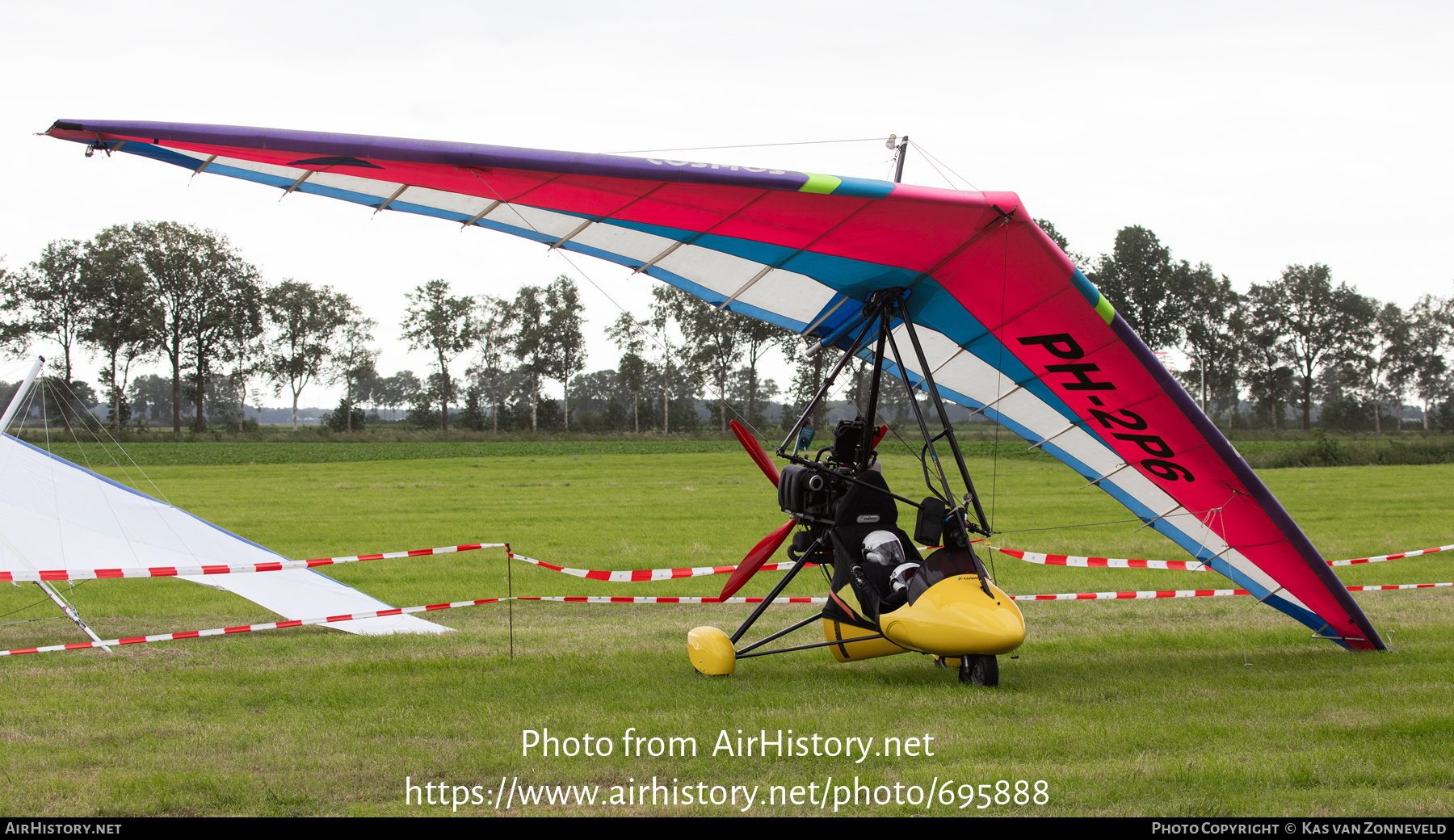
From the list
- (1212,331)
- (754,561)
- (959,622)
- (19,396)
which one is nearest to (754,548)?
(754,561)

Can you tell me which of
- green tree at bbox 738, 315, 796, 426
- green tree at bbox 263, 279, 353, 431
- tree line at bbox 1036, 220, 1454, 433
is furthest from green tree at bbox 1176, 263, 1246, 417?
green tree at bbox 263, 279, 353, 431

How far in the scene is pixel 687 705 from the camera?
18.8 ft

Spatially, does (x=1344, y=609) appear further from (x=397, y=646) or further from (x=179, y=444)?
(x=179, y=444)

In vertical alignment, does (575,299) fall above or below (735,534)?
above

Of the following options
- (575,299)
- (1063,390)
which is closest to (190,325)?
(575,299)

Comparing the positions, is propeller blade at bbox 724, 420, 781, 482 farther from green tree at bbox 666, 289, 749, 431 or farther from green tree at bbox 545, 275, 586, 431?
green tree at bbox 545, 275, 586, 431

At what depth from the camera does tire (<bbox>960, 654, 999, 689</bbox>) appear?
6168mm

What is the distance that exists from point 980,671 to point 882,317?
2.45 meters

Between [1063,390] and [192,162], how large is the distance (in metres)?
5.87

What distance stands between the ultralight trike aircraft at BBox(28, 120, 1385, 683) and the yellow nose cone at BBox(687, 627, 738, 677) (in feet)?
0.04

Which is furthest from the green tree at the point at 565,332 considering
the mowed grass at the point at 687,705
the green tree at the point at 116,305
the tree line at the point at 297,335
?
the mowed grass at the point at 687,705

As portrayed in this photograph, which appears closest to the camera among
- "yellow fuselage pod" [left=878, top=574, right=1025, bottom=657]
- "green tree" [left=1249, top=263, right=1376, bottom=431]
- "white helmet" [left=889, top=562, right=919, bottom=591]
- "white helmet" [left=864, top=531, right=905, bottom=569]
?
"yellow fuselage pod" [left=878, top=574, right=1025, bottom=657]
